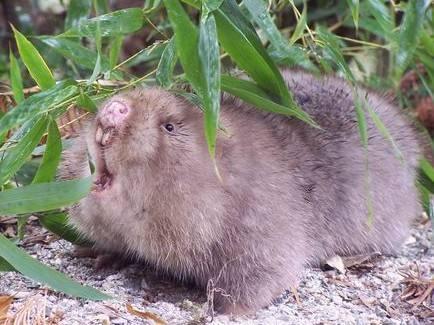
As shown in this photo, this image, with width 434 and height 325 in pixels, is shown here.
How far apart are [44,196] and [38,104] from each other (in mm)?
227

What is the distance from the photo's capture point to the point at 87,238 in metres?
2.38

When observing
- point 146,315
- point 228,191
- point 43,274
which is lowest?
point 146,315

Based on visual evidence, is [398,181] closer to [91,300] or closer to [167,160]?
[167,160]

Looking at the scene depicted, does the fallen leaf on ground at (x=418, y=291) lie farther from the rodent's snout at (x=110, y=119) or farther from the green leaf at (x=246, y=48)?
the rodent's snout at (x=110, y=119)

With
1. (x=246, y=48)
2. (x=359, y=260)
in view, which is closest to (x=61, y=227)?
(x=246, y=48)

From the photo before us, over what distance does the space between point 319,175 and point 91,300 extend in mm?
806

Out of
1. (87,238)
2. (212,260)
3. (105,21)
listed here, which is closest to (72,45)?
(105,21)

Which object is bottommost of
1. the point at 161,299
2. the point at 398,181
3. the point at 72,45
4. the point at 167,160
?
the point at 161,299

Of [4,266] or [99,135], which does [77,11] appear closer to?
[99,135]

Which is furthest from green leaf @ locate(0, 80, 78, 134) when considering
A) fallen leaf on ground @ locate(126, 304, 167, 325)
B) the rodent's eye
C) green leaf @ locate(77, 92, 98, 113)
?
fallen leaf on ground @ locate(126, 304, 167, 325)

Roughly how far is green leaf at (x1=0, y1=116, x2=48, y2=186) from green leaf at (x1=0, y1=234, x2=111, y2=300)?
180 mm

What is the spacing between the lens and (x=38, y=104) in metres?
2.03

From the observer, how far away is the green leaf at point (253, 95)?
2.16 m

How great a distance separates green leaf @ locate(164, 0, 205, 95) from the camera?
1896 millimetres
